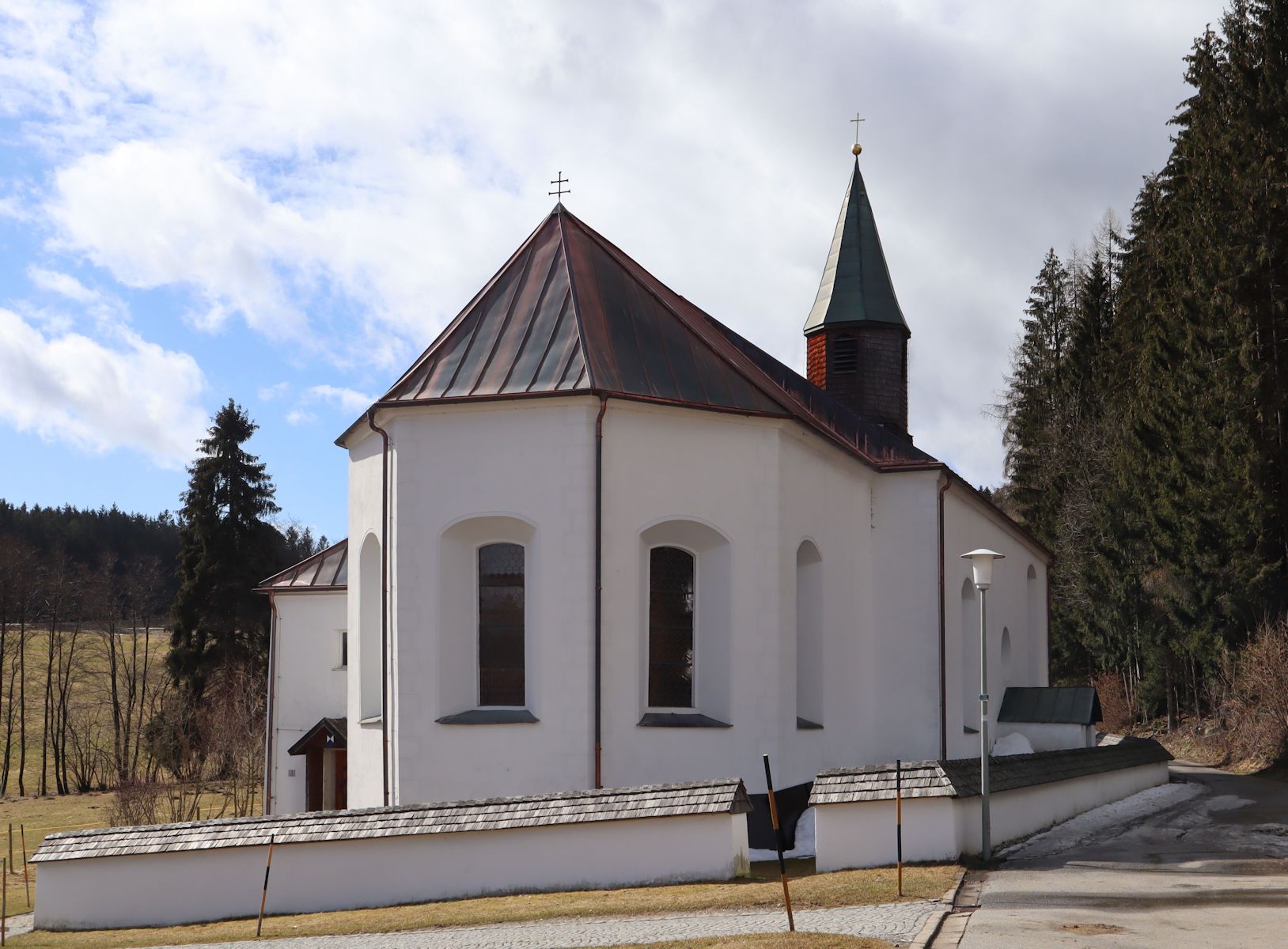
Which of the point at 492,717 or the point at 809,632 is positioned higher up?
the point at 809,632

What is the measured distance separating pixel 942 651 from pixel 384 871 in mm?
10329

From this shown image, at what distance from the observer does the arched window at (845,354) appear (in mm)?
26672

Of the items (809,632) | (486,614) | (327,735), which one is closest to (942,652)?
(809,632)

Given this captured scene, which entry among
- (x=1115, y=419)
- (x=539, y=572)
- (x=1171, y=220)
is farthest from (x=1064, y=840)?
(x=1115, y=419)

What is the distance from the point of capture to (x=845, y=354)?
26.8 metres

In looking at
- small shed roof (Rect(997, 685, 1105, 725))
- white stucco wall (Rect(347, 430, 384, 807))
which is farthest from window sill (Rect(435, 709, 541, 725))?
small shed roof (Rect(997, 685, 1105, 725))

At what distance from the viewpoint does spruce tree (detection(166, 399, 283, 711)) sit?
133ft

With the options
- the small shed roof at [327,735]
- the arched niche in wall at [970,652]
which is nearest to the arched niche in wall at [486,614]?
the small shed roof at [327,735]

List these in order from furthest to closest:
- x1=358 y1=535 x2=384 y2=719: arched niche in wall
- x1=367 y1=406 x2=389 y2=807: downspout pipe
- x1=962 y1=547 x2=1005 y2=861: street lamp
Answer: x1=358 y1=535 x2=384 y2=719: arched niche in wall
x1=367 y1=406 x2=389 y2=807: downspout pipe
x1=962 y1=547 x2=1005 y2=861: street lamp

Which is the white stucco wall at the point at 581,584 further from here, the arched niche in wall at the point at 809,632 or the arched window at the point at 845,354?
the arched window at the point at 845,354

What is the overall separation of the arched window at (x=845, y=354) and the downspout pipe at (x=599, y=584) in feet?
41.3

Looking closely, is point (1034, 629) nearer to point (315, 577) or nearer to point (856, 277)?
point (856, 277)

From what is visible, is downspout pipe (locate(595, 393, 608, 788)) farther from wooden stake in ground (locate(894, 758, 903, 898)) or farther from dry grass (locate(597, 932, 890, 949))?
dry grass (locate(597, 932, 890, 949))

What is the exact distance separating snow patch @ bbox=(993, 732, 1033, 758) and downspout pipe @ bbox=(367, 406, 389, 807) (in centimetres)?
1251
